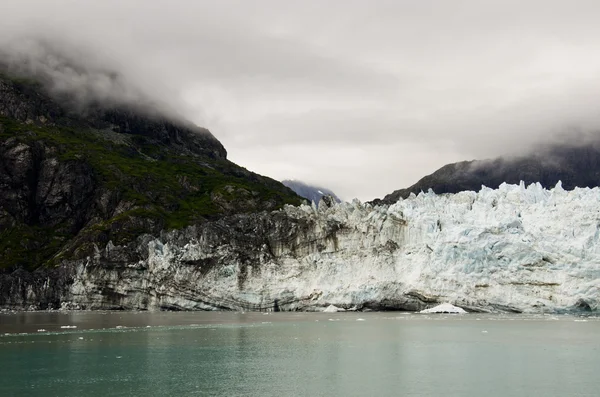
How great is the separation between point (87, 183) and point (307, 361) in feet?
367

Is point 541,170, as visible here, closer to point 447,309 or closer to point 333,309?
point 333,309

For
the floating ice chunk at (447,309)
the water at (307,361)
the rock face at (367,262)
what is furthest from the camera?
the floating ice chunk at (447,309)

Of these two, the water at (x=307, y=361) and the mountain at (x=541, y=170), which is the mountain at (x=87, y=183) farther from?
the water at (x=307, y=361)

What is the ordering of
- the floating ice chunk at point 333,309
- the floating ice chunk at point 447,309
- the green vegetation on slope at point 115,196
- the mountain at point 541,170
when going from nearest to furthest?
the floating ice chunk at point 447,309 < the floating ice chunk at point 333,309 < the green vegetation on slope at point 115,196 < the mountain at point 541,170

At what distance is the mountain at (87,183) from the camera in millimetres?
112438

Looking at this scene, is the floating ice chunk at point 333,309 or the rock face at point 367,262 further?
the floating ice chunk at point 333,309

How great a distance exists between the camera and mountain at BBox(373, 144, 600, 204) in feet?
563

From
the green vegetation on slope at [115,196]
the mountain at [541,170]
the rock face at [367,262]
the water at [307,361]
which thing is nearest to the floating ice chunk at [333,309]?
the rock face at [367,262]

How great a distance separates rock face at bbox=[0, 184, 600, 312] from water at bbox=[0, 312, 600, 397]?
14398mm

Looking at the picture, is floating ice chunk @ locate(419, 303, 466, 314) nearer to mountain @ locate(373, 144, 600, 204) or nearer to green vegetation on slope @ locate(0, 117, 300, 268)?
green vegetation on slope @ locate(0, 117, 300, 268)

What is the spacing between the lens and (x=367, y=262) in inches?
2704

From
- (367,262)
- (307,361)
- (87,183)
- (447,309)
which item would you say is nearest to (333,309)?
(367,262)

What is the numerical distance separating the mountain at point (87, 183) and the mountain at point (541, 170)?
50163mm

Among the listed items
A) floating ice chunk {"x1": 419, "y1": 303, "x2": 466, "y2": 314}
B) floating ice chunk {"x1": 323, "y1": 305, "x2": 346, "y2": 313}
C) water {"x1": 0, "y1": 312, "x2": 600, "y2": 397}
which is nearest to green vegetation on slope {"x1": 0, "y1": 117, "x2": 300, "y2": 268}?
floating ice chunk {"x1": 323, "y1": 305, "x2": 346, "y2": 313}
